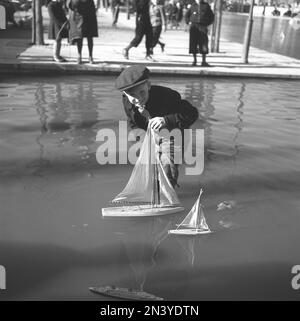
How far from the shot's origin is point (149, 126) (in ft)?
13.1

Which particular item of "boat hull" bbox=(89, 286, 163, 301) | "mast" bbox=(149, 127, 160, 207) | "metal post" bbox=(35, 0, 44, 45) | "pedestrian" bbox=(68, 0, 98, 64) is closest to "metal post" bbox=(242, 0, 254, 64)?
"pedestrian" bbox=(68, 0, 98, 64)

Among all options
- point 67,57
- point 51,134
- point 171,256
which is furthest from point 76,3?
point 171,256

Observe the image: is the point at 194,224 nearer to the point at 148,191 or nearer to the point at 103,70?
the point at 148,191

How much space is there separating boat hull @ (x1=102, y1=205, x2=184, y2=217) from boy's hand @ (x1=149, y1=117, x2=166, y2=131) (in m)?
0.92

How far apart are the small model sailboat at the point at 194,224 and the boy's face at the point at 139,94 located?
96cm

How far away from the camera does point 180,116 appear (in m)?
3.88

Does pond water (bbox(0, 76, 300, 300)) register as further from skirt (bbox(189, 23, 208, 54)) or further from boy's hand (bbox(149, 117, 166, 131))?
skirt (bbox(189, 23, 208, 54))

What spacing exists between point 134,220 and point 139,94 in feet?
4.15

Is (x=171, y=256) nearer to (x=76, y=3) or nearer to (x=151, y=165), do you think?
(x=151, y=165)

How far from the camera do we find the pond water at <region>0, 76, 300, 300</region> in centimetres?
348

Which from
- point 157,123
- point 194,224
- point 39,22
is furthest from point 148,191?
point 39,22

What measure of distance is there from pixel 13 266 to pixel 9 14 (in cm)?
2016

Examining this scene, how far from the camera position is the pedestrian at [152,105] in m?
3.73
